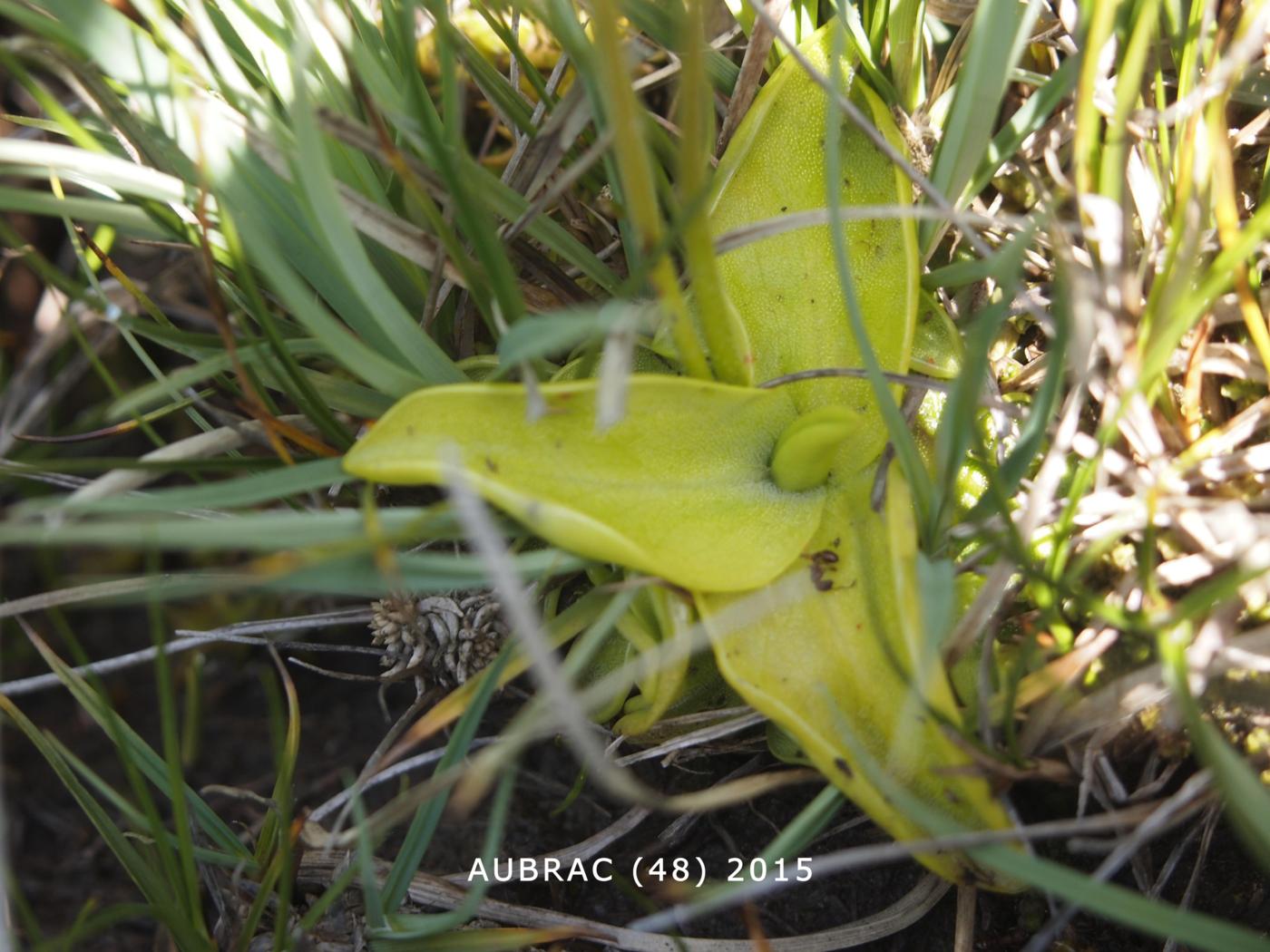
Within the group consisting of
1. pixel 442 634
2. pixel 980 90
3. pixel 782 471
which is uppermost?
pixel 980 90

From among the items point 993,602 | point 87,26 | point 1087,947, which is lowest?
point 1087,947

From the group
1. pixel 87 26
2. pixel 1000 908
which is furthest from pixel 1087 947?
pixel 87 26

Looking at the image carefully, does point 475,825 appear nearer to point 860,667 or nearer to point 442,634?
point 442,634

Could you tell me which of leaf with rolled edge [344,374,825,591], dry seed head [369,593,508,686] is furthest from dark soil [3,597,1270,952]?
leaf with rolled edge [344,374,825,591]

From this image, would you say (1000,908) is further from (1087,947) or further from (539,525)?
(539,525)

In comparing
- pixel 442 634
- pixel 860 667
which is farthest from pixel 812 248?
pixel 442 634

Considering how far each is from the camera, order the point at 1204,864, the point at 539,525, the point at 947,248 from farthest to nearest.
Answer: the point at 947,248, the point at 1204,864, the point at 539,525

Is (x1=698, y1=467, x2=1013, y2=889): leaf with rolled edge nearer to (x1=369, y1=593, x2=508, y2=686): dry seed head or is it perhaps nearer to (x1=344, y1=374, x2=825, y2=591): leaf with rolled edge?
(x1=344, y1=374, x2=825, y2=591): leaf with rolled edge
